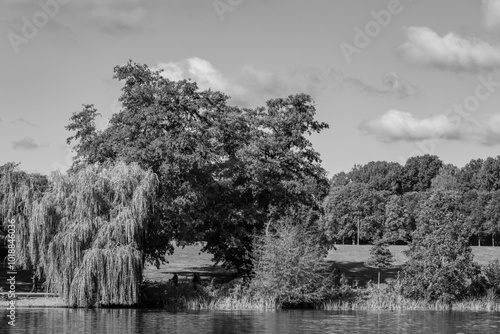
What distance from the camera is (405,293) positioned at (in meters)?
56.9

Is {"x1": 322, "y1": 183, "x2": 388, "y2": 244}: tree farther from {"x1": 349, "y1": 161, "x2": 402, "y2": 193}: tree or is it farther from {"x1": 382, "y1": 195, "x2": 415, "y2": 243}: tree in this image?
{"x1": 349, "y1": 161, "x2": 402, "y2": 193}: tree

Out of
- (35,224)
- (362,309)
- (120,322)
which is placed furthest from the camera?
(362,309)

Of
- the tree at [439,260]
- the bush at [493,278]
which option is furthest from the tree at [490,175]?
the tree at [439,260]

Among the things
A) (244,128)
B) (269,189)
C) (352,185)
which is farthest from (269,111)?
(352,185)

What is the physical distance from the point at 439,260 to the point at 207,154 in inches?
749

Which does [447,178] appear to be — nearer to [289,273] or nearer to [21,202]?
[289,273]

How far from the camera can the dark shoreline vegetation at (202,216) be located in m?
51.3

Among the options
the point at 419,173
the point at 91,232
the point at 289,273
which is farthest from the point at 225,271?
the point at 419,173

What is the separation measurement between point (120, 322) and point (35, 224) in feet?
39.3

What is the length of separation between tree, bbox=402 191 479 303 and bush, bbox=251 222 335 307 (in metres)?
6.38

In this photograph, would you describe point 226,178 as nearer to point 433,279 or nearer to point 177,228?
point 177,228

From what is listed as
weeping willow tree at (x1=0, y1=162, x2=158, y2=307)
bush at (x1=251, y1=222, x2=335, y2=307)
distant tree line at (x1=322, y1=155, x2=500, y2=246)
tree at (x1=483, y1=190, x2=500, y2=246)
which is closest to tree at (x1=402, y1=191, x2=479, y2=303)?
bush at (x1=251, y1=222, x2=335, y2=307)

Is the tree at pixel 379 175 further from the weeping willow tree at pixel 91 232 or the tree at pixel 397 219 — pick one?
the weeping willow tree at pixel 91 232

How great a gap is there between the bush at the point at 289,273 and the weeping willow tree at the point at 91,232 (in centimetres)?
852
